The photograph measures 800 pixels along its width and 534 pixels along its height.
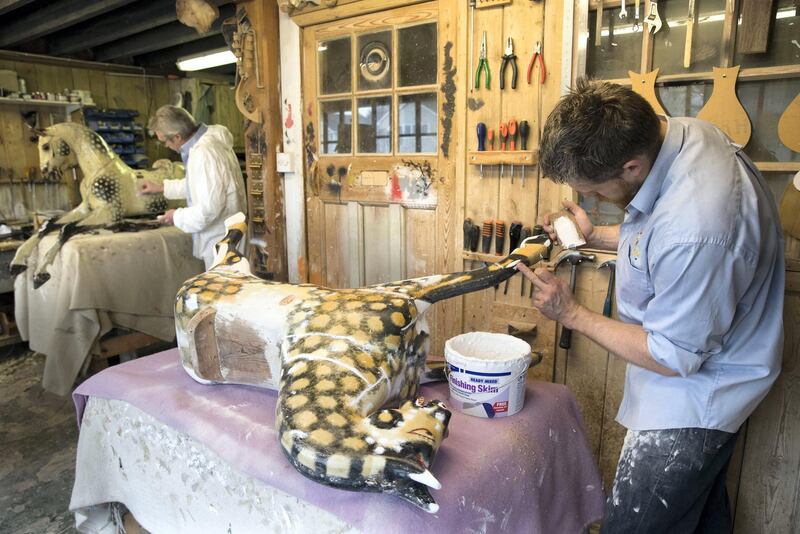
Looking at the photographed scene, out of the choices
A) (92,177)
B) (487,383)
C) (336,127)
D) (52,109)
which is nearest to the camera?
(487,383)

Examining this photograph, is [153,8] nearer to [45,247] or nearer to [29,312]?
[45,247]

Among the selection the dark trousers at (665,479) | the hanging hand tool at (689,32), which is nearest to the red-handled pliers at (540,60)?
the hanging hand tool at (689,32)

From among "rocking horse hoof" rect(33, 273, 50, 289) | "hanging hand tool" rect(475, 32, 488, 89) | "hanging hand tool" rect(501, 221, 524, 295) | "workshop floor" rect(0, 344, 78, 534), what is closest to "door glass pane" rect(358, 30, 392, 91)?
"hanging hand tool" rect(475, 32, 488, 89)

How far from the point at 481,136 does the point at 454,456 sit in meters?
1.46

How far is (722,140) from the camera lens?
1.18 m

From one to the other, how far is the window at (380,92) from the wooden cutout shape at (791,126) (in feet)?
4.41

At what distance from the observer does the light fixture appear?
4816 millimetres

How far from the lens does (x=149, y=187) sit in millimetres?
3693

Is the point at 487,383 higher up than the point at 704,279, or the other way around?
the point at 704,279

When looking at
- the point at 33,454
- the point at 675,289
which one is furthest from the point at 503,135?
the point at 33,454

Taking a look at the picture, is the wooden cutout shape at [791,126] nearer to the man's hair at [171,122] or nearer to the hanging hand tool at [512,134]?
the hanging hand tool at [512,134]

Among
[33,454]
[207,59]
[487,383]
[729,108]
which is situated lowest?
[33,454]

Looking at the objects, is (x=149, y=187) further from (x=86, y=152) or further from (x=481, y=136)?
(x=481, y=136)

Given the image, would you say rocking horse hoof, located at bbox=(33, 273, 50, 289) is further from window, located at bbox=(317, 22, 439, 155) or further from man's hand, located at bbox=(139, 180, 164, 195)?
window, located at bbox=(317, 22, 439, 155)
